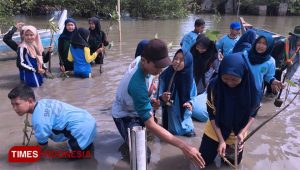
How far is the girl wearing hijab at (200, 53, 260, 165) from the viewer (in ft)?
10.0

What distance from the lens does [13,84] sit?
6.68 meters

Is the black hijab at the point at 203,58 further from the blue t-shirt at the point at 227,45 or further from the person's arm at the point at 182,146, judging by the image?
the person's arm at the point at 182,146

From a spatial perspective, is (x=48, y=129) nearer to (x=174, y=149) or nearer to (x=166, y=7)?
(x=174, y=149)

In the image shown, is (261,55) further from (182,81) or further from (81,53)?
(81,53)

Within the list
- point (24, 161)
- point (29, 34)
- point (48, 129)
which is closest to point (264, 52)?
point (48, 129)

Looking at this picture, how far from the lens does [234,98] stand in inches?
130

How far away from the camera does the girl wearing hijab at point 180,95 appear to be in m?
4.44

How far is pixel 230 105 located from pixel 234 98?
9 cm

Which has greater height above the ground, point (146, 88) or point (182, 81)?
point (146, 88)

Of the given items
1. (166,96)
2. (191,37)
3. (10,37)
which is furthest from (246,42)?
(10,37)

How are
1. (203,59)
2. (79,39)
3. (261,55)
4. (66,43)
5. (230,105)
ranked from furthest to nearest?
(66,43), (79,39), (203,59), (261,55), (230,105)

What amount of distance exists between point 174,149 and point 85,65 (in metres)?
3.58

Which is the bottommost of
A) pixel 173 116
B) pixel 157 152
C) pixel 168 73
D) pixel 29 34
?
pixel 157 152

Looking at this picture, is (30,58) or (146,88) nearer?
(146,88)
